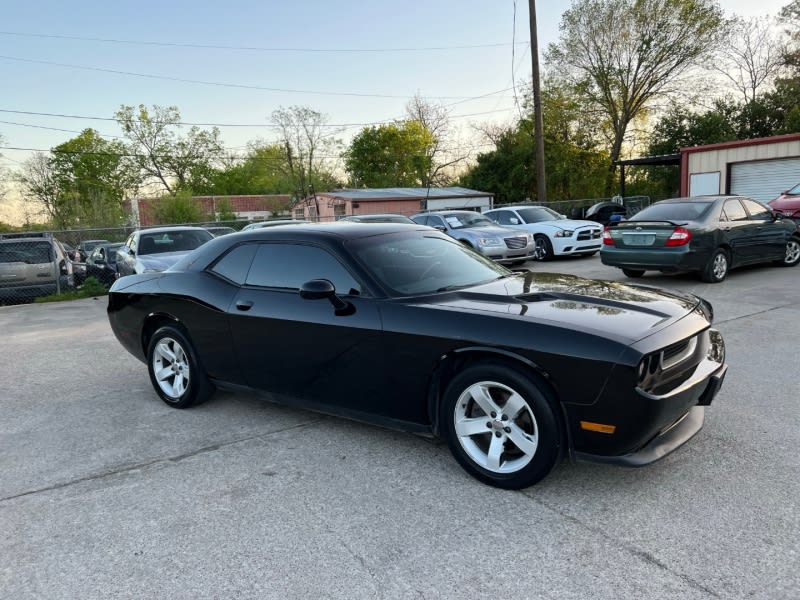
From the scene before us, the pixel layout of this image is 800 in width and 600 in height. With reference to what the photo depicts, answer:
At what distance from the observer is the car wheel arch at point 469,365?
9.90ft

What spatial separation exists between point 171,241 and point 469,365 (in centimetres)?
1023

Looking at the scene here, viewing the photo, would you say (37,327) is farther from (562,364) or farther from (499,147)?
(499,147)

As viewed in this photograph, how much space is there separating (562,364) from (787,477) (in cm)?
150

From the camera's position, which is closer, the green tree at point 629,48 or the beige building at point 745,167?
the beige building at point 745,167

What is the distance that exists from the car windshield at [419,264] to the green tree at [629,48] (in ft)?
127

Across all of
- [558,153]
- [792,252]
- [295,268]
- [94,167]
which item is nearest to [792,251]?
[792,252]

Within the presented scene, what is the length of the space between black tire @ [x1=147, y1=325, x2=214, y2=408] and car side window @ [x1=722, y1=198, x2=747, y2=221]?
9.28m

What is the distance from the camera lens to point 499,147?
42000 millimetres

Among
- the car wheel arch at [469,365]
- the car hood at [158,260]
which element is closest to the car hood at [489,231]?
the car hood at [158,260]

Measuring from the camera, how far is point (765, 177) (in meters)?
18.9

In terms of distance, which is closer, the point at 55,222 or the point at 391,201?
the point at 391,201

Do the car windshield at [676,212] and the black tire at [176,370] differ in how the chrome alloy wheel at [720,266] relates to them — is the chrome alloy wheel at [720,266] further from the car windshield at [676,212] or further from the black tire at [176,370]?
the black tire at [176,370]

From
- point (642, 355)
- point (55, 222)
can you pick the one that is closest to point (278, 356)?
point (642, 355)

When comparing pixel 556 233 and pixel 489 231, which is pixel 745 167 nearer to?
pixel 556 233
